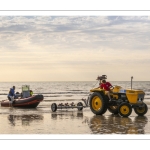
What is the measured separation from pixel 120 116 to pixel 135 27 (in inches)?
1087

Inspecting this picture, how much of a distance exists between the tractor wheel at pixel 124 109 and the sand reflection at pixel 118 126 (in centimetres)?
43

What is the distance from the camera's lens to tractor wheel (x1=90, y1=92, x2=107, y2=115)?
14992mm

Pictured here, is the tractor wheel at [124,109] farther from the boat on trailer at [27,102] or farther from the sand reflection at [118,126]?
the boat on trailer at [27,102]

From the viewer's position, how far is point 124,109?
564 inches

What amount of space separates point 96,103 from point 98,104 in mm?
119

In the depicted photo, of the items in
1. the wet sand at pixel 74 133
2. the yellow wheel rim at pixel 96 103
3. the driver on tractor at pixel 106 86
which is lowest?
the wet sand at pixel 74 133

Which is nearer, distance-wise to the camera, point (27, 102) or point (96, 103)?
point (96, 103)

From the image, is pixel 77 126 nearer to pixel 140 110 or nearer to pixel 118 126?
pixel 118 126

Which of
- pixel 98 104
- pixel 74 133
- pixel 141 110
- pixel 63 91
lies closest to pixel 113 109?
pixel 98 104

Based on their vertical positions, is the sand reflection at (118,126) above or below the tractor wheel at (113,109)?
below

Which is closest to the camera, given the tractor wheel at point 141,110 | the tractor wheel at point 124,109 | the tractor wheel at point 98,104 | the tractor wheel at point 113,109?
the tractor wheel at point 124,109

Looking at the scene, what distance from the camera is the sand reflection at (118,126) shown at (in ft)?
34.7

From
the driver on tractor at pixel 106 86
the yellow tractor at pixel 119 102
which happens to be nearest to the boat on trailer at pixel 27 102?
the yellow tractor at pixel 119 102
